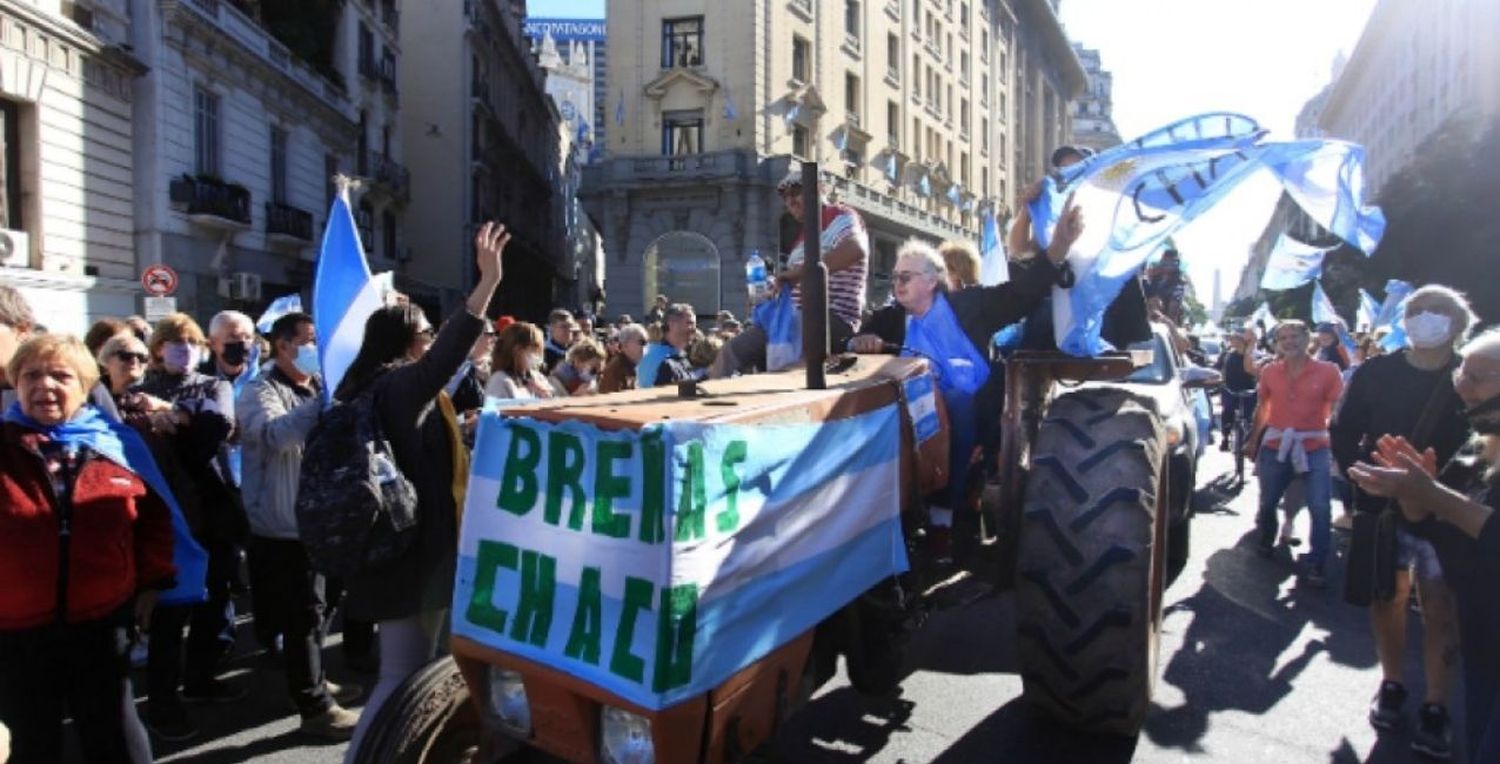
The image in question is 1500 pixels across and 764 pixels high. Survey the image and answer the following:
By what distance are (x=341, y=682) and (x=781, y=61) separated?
3006 centimetres

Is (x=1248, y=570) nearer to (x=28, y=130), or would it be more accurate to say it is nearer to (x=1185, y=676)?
(x=1185, y=676)

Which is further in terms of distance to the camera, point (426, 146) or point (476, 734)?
point (426, 146)

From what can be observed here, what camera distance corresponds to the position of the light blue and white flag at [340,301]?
3.77 m

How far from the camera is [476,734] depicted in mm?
2836

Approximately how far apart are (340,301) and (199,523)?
1.94 meters

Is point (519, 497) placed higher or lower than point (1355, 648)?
higher

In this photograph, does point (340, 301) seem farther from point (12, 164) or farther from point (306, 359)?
point (12, 164)

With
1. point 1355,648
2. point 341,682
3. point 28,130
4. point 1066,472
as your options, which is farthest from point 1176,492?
point 28,130

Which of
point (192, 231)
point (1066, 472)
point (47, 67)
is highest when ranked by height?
point (47, 67)

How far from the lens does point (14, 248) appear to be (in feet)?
52.4

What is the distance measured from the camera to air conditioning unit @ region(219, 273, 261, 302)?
21.1 meters

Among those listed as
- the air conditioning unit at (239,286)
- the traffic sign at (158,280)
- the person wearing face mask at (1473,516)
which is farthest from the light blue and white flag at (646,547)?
the air conditioning unit at (239,286)

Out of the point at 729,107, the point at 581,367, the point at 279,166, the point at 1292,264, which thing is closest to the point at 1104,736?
the point at 581,367

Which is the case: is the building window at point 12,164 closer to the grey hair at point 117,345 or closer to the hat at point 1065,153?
the grey hair at point 117,345
